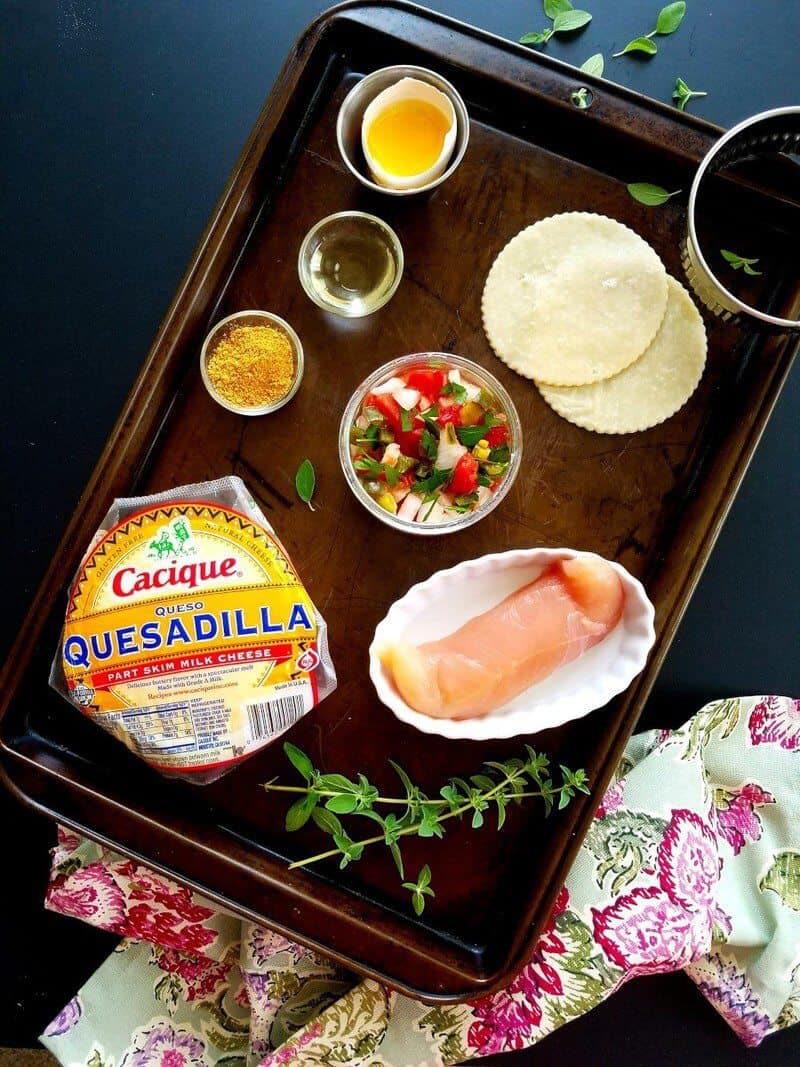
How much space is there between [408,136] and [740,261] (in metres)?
0.60

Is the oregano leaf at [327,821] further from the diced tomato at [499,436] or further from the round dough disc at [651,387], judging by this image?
the round dough disc at [651,387]

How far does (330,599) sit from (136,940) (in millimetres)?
764

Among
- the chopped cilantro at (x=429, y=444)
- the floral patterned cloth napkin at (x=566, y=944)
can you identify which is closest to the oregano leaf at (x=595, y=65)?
the chopped cilantro at (x=429, y=444)

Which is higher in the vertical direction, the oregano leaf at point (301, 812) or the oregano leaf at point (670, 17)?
the oregano leaf at point (670, 17)

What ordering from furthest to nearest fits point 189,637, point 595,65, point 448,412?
point 595,65 < point 448,412 < point 189,637

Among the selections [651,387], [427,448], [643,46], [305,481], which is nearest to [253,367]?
[305,481]

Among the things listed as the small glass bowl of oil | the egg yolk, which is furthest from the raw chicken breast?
the egg yolk

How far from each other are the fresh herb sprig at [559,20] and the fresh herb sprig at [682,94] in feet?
0.65

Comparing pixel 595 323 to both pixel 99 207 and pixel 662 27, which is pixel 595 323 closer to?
pixel 662 27

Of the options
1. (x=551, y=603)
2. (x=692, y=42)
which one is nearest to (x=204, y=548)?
(x=551, y=603)

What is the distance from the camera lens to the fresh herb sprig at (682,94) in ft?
5.34

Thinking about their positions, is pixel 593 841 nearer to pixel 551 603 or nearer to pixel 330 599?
pixel 551 603

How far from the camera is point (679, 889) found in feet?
4.99

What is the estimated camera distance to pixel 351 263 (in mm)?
1538
